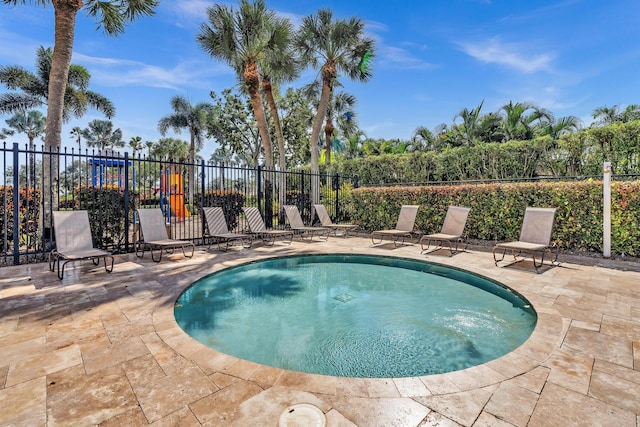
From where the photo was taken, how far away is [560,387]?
2.10m

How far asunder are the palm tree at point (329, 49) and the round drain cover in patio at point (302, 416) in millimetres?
10993

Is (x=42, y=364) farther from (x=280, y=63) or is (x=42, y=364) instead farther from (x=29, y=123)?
(x=29, y=123)

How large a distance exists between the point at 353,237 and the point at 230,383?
29.5 ft

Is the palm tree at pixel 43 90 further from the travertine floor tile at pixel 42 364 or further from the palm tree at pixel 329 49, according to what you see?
the travertine floor tile at pixel 42 364

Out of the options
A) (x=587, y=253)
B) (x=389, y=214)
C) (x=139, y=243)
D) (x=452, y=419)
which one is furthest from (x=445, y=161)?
(x=452, y=419)

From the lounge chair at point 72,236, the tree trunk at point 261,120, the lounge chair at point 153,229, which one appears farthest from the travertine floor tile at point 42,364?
the tree trunk at point 261,120

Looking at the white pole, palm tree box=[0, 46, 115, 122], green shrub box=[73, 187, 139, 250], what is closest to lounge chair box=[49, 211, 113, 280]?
green shrub box=[73, 187, 139, 250]

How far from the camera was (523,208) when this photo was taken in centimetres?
786

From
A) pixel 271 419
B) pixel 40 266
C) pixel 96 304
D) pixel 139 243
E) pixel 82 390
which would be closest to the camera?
pixel 271 419

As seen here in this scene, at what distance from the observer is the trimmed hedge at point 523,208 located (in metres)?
6.42

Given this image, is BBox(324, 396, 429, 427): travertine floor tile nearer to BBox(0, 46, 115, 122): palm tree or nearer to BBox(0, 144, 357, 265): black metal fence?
BBox(0, 144, 357, 265): black metal fence

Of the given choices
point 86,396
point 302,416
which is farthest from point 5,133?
point 302,416

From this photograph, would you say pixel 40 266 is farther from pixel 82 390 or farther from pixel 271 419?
pixel 271 419

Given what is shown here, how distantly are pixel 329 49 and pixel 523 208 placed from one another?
9.84 metres
